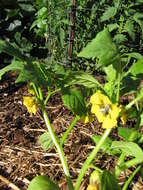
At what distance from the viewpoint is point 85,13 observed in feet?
8.25

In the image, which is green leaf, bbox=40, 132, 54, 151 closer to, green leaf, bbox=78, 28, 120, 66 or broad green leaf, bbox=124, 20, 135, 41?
green leaf, bbox=78, 28, 120, 66

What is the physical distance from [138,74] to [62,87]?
245mm

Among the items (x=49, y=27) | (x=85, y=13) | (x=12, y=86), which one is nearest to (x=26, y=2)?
(x=49, y=27)

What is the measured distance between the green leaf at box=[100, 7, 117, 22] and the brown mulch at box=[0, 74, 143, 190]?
706 mm

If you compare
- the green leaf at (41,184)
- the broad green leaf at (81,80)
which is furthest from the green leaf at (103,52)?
the green leaf at (41,184)

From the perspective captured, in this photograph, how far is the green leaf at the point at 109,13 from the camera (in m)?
2.29

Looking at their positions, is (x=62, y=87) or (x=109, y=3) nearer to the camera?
(x=62, y=87)

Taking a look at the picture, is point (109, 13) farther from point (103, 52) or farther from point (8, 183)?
point (103, 52)

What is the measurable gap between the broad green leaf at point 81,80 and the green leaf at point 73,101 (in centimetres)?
3

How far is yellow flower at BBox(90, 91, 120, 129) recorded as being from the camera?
857 millimetres

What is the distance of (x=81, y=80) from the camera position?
3.01 feet

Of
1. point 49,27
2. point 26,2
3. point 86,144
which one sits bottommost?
point 86,144

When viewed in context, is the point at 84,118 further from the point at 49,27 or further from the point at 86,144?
the point at 49,27

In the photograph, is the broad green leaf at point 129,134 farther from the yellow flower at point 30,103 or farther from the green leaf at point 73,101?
the yellow flower at point 30,103
